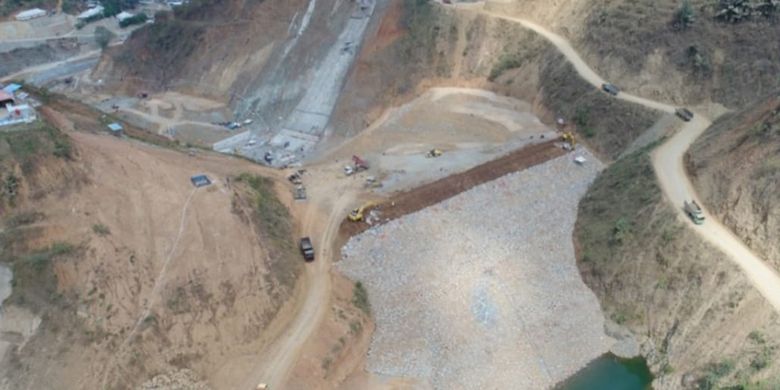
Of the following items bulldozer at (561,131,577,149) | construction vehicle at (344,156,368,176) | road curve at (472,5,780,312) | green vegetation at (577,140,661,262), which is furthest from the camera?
bulldozer at (561,131,577,149)

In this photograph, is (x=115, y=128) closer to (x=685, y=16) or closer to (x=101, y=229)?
(x=101, y=229)

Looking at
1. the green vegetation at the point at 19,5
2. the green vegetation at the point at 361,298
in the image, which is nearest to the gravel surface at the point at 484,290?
the green vegetation at the point at 361,298

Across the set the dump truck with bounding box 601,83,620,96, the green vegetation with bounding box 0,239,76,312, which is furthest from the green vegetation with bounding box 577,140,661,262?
the green vegetation with bounding box 0,239,76,312

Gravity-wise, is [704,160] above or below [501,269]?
above

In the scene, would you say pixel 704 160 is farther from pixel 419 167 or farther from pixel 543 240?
pixel 419 167

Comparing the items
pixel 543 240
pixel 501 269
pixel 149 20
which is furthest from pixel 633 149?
pixel 149 20

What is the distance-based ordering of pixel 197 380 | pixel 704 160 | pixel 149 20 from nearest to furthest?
1. pixel 197 380
2. pixel 704 160
3. pixel 149 20

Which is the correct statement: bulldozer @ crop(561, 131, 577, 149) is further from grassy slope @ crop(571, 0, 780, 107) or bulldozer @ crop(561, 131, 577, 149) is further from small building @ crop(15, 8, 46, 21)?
small building @ crop(15, 8, 46, 21)
